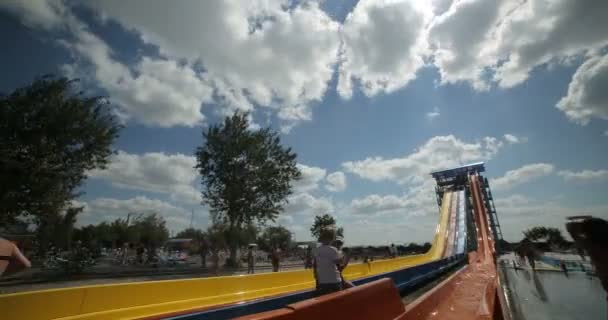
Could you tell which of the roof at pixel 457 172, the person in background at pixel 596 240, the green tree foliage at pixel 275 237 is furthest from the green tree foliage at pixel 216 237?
the green tree foliage at pixel 275 237

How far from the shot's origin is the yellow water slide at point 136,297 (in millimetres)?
3488

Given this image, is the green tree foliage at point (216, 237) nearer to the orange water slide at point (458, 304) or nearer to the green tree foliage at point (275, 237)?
the orange water slide at point (458, 304)

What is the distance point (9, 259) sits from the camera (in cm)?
274

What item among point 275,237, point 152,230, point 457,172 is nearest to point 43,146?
point 152,230

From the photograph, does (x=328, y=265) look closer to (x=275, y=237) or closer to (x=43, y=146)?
(x=43, y=146)

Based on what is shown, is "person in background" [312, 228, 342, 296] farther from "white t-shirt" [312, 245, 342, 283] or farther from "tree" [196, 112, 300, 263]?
"tree" [196, 112, 300, 263]

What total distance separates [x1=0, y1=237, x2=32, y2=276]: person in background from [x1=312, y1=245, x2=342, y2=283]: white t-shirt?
11.3ft

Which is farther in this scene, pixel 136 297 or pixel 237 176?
pixel 237 176

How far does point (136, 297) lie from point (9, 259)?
2180mm

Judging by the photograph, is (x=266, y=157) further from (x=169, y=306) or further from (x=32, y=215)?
(x=169, y=306)

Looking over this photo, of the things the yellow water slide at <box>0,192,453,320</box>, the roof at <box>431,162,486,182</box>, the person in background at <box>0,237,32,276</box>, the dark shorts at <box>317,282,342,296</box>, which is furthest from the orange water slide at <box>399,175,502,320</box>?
the roof at <box>431,162,486,182</box>

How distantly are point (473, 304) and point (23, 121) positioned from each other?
64.5 ft

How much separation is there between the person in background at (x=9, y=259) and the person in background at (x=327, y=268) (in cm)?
343

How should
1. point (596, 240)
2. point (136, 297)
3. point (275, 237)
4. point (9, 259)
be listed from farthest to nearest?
point (275, 237) → point (136, 297) → point (9, 259) → point (596, 240)
